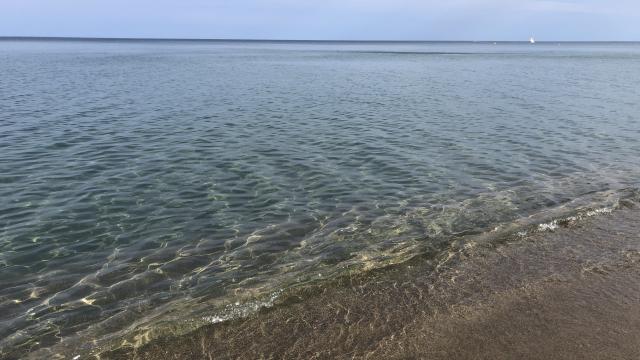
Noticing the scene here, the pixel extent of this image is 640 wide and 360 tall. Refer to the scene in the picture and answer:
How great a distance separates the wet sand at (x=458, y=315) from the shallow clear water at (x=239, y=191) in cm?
109

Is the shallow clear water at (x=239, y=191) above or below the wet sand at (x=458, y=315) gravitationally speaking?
below

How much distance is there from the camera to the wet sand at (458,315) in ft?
30.3

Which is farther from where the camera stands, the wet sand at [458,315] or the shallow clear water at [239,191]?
the shallow clear water at [239,191]

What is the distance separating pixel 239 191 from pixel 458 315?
39.6ft

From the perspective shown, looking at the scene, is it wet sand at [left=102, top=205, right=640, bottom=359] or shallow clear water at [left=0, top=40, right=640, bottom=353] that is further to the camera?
shallow clear water at [left=0, top=40, right=640, bottom=353]

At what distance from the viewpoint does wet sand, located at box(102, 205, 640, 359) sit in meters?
9.25

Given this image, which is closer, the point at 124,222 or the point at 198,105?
the point at 124,222

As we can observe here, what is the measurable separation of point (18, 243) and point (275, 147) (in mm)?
15277

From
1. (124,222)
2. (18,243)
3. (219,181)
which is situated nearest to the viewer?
(18,243)

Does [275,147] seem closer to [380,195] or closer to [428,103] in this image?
[380,195]

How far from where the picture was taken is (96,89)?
181 feet

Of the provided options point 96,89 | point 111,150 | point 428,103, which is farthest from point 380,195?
point 96,89

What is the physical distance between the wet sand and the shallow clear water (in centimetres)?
109

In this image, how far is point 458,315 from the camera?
34.1 feet
